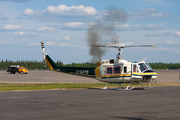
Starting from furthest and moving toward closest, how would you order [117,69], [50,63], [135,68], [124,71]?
[50,63]
[117,69]
[124,71]
[135,68]

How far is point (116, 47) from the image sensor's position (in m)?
27.7

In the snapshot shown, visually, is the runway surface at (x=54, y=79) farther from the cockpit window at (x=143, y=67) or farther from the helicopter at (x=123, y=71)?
the cockpit window at (x=143, y=67)

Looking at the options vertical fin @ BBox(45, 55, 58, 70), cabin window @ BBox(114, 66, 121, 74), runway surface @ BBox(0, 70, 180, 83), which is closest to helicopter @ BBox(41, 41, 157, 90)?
cabin window @ BBox(114, 66, 121, 74)

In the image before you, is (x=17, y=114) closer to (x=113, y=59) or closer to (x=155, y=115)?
(x=155, y=115)

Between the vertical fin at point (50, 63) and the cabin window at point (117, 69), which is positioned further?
the vertical fin at point (50, 63)

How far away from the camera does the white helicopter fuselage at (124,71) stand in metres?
28.0

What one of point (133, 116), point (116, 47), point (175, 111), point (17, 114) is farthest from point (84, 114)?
point (116, 47)

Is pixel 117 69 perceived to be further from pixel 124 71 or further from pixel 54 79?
pixel 54 79

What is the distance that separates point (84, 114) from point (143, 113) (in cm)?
298

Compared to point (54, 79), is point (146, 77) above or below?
above

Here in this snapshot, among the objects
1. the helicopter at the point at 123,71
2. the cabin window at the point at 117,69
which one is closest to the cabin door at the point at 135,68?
the helicopter at the point at 123,71

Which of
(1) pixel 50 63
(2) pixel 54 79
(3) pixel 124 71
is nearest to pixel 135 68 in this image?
(3) pixel 124 71

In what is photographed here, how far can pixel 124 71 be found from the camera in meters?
28.8

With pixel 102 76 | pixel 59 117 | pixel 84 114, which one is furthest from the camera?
pixel 102 76
